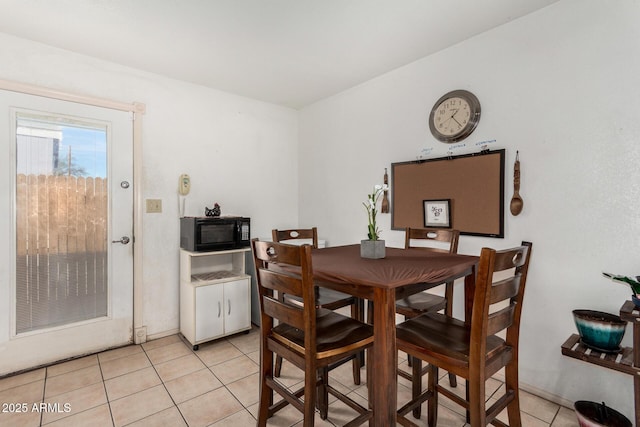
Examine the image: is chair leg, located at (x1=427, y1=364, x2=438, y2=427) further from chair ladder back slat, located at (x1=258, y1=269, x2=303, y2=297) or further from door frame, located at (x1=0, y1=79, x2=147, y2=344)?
door frame, located at (x1=0, y1=79, x2=147, y2=344)

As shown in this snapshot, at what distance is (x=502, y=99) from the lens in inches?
84.5

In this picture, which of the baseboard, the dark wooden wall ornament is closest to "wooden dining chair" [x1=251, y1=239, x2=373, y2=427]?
the dark wooden wall ornament

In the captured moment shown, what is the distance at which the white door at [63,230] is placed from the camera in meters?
2.27

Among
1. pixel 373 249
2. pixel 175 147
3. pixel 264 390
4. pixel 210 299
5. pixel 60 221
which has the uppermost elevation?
pixel 175 147

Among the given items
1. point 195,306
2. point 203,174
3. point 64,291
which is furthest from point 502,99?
point 64,291

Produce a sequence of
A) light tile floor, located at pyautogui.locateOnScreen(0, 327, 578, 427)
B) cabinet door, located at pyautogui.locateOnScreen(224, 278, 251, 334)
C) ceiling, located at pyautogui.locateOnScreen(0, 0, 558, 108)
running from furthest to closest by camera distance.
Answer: cabinet door, located at pyautogui.locateOnScreen(224, 278, 251, 334) → ceiling, located at pyautogui.locateOnScreen(0, 0, 558, 108) → light tile floor, located at pyautogui.locateOnScreen(0, 327, 578, 427)

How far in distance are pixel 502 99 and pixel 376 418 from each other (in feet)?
7.03

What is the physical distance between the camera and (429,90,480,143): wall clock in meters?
2.28

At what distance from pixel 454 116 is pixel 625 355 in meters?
1.77

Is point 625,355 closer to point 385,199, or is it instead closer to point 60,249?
point 385,199

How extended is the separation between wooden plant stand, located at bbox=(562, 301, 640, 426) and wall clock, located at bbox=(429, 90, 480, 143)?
1419 mm

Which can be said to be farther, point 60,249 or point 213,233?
point 213,233

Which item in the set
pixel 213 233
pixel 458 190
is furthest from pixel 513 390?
pixel 213 233

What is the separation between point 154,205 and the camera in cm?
288
